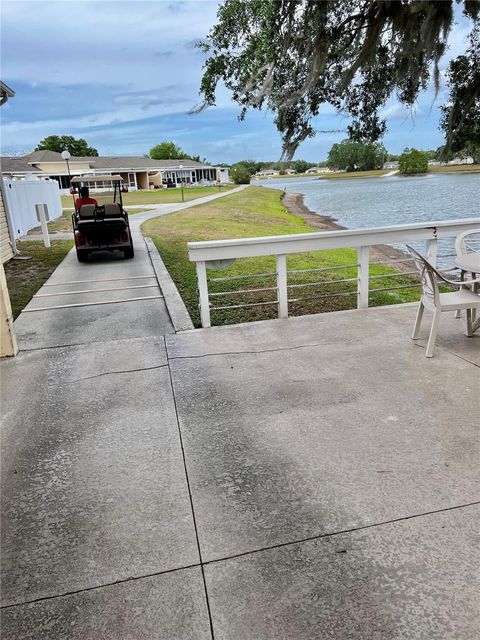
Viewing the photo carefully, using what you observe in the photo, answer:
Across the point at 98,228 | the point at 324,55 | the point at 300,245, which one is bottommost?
the point at 98,228

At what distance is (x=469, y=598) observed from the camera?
1.86 meters

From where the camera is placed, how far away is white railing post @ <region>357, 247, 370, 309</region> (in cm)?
575

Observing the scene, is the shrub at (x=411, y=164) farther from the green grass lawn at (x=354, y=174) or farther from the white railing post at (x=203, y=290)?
the white railing post at (x=203, y=290)

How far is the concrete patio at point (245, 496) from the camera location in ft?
6.10

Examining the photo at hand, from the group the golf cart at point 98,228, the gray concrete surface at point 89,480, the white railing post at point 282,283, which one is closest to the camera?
the gray concrete surface at point 89,480

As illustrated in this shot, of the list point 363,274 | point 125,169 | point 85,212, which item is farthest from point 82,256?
point 125,169

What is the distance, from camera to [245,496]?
2.54 meters

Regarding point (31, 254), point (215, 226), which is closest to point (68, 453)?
point (31, 254)

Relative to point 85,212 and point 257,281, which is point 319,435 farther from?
point 85,212

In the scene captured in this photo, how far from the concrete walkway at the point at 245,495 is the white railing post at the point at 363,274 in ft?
4.43

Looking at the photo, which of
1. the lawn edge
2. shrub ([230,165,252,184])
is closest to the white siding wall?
the lawn edge

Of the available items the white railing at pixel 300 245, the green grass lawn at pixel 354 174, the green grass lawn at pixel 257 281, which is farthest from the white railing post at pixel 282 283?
the green grass lawn at pixel 354 174

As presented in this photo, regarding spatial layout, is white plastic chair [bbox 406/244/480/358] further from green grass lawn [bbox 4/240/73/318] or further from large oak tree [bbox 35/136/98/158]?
large oak tree [bbox 35/136/98/158]

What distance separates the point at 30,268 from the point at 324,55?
7.62m
